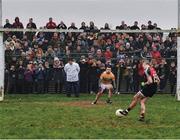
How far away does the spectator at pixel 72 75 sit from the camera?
27.2 metres

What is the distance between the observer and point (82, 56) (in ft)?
92.7

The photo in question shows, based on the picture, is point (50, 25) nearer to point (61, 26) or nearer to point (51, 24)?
point (51, 24)

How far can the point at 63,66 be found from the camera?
92.4 feet

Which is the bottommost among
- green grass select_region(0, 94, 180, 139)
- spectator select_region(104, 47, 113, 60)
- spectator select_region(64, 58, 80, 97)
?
green grass select_region(0, 94, 180, 139)

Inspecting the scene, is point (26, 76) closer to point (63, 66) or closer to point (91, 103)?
point (63, 66)

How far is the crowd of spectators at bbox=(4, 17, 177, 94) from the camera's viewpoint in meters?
27.8

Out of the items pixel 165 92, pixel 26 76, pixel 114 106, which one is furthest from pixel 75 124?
pixel 165 92

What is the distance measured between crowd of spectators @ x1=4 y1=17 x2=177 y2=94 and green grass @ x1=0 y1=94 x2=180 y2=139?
231 inches

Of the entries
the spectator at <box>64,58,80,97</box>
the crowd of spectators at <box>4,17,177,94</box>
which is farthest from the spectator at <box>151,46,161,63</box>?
the spectator at <box>64,58,80,97</box>

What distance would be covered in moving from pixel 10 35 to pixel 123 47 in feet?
18.0

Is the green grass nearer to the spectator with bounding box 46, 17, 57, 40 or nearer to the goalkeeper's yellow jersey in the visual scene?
the goalkeeper's yellow jersey

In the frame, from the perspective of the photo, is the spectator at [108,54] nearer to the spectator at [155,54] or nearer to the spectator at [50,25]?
the spectator at [155,54]

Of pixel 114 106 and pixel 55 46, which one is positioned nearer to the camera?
pixel 114 106

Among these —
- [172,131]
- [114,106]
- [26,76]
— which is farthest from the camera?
[26,76]
